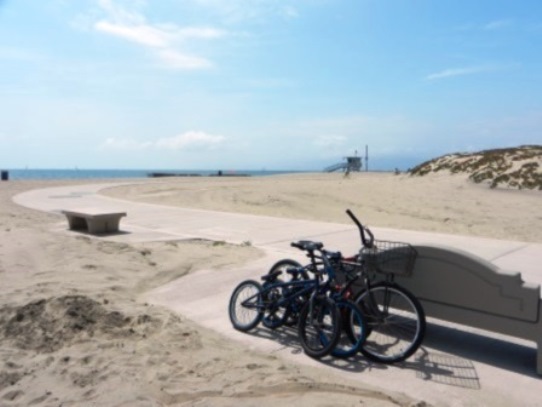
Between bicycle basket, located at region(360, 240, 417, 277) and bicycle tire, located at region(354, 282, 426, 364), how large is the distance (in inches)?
6.3

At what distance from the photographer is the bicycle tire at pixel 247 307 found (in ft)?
16.6

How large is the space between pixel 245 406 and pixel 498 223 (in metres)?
13.5

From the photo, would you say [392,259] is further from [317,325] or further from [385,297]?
[317,325]

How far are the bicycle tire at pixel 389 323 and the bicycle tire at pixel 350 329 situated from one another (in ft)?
0.28

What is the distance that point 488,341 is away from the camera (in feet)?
15.7

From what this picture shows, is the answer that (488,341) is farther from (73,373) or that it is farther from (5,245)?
(5,245)

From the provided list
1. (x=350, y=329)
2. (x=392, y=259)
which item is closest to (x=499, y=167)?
(x=392, y=259)

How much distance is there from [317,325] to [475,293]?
4.47 ft

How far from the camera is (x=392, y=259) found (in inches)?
179

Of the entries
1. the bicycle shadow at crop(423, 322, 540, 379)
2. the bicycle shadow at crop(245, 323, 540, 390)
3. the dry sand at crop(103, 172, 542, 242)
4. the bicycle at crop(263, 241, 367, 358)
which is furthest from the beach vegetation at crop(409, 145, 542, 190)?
the bicycle at crop(263, 241, 367, 358)

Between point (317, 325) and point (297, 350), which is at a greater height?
point (317, 325)

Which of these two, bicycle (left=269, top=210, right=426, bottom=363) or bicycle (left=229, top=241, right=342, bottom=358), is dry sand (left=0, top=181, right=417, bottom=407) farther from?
bicycle (left=269, top=210, right=426, bottom=363)

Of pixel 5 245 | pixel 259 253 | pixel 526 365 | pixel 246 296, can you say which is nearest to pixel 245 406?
pixel 246 296

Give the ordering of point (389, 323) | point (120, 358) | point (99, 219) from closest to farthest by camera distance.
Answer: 1. point (120, 358)
2. point (389, 323)
3. point (99, 219)
